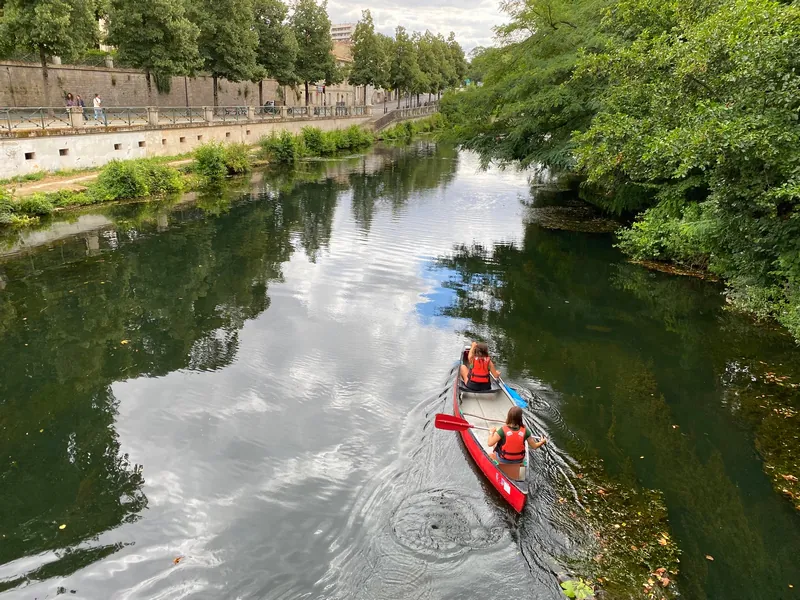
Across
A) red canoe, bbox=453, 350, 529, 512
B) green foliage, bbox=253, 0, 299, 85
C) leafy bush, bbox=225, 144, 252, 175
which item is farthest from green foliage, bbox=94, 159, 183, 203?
red canoe, bbox=453, 350, 529, 512

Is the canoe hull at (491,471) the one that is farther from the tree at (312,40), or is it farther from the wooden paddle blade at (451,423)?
the tree at (312,40)

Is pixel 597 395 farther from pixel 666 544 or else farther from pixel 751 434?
pixel 666 544

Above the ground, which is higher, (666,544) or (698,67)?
(698,67)

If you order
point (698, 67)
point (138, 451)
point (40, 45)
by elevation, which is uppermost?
point (40, 45)

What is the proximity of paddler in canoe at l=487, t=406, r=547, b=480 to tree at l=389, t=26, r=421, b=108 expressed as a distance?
64526 mm

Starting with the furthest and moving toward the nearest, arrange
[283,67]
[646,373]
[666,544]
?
[283,67] < [646,373] < [666,544]

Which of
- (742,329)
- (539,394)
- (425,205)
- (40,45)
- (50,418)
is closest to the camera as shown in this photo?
(50,418)

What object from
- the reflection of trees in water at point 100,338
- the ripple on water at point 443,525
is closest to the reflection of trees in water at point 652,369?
the ripple on water at point 443,525

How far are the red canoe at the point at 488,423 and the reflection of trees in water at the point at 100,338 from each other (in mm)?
4595

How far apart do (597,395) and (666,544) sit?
3779mm

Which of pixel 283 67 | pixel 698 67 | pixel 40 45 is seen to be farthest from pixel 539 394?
pixel 283 67

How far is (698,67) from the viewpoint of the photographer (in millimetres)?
11289

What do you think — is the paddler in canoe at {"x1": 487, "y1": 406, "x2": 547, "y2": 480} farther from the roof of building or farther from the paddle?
the roof of building

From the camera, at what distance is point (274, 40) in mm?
42438
